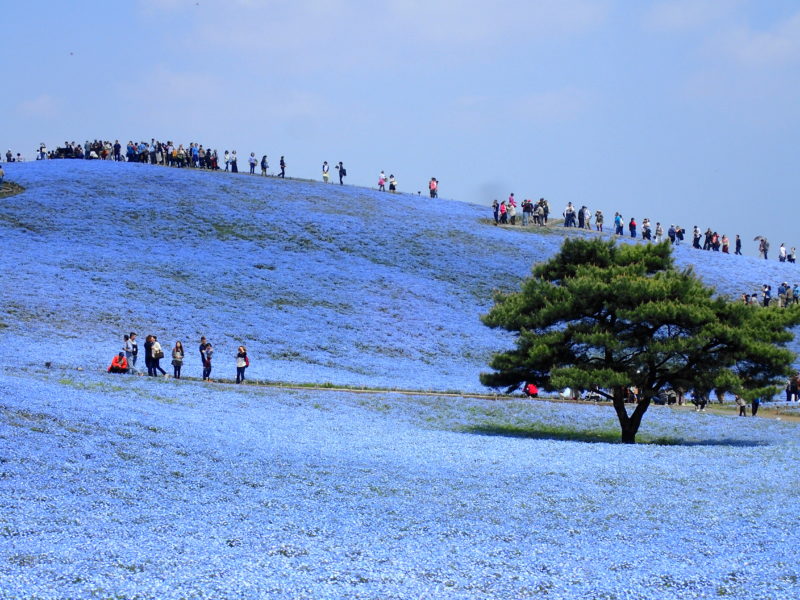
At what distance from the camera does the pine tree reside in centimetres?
2884

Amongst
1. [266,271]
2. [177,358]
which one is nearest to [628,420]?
[177,358]

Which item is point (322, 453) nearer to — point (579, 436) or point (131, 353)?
point (579, 436)

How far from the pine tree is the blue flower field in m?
1.91

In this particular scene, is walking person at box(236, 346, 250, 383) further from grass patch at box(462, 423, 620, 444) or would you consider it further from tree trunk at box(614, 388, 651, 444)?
tree trunk at box(614, 388, 651, 444)

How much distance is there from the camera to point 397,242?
59.5m

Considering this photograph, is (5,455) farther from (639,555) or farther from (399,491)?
(639,555)

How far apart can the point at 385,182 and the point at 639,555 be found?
2593 inches

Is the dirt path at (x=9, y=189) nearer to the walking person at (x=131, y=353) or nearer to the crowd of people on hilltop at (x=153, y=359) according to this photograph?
the walking person at (x=131, y=353)

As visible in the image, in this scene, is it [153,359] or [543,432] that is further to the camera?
[153,359]

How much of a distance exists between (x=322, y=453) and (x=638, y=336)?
12672 mm

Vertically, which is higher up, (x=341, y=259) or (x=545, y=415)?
(x=341, y=259)

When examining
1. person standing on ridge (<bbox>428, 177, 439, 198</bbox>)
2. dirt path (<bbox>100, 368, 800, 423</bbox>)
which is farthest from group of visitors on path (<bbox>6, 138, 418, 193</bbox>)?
dirt path (<bbox>100, 368, 800, 423</bbox>)

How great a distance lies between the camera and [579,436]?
→ 30.9m

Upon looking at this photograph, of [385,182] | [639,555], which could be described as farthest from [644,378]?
[385,182]
